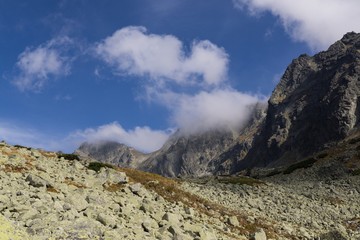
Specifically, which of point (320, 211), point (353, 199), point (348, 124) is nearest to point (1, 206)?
point (320, 211)

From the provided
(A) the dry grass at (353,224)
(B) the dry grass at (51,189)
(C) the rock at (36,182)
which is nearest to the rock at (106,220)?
(B) the dry grass at (51,189)

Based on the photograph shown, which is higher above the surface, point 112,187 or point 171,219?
point 112,187

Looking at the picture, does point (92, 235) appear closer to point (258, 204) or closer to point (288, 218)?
point (288, 218)

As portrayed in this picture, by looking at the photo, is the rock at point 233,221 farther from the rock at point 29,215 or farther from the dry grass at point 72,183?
the rock at point 29,215

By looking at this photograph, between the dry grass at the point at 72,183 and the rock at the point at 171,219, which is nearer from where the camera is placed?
the rock at the point at 171,219

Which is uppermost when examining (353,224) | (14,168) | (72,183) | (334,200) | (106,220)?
(334,200)

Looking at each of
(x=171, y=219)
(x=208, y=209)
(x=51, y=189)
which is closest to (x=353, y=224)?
(x=208, y=209)

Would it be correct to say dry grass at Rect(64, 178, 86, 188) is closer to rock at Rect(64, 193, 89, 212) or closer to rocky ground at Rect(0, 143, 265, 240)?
rocky ground at Rect(0, 143, 265, 240)

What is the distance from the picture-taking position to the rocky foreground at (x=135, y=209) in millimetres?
15641

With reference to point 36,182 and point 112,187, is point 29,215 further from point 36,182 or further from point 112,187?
point 112,187

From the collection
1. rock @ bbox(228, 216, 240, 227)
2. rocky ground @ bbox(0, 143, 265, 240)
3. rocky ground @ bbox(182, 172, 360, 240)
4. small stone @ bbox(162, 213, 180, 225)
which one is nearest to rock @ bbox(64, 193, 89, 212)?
rocky ground @ bbox(0, 143, 265, 240)

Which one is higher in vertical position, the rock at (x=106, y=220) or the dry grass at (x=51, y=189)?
the dry grass at (x=51, y=189)

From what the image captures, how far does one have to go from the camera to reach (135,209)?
22.9 meters

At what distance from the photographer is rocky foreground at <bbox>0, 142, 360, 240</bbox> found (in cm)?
1564
